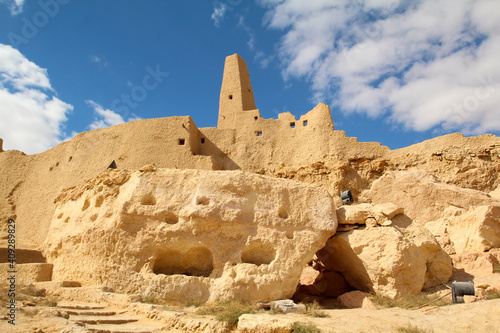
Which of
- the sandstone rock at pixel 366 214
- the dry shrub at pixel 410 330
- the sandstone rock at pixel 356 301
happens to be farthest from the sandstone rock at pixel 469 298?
the dry shrub at pixel 410 330

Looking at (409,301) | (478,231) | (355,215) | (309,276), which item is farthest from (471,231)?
(309,276)

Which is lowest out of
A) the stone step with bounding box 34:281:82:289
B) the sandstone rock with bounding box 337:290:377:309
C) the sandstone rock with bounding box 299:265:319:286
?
the sandstone rock with bounding box 337:290:377:309

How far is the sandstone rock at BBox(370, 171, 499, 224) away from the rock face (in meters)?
4.57

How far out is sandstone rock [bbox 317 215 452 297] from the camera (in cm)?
819

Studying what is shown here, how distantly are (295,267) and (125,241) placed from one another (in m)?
3.70

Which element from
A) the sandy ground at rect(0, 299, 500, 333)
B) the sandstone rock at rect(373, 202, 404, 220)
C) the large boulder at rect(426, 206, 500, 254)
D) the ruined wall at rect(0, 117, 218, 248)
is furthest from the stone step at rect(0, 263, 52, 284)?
the large boulder at rect(426, 206, 500, 254)

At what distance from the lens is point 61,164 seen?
2127 cm

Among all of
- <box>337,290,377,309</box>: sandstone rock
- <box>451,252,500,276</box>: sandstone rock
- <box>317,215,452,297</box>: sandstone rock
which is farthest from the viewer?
<box>451,252,500,276</box>: sandstone rock

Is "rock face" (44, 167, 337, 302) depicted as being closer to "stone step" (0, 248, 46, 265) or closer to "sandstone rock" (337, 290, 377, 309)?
"sandstone rock" (337, 290, 377, 309)

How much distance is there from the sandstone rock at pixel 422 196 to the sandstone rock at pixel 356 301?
A: 487 cm

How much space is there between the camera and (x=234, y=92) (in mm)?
24109

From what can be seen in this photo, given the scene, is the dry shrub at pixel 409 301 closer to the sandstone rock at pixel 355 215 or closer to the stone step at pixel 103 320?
the sandstone rock at pixel 355 215

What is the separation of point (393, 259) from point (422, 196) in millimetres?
4951

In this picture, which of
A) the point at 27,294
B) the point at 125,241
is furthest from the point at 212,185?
the point at 27,294
